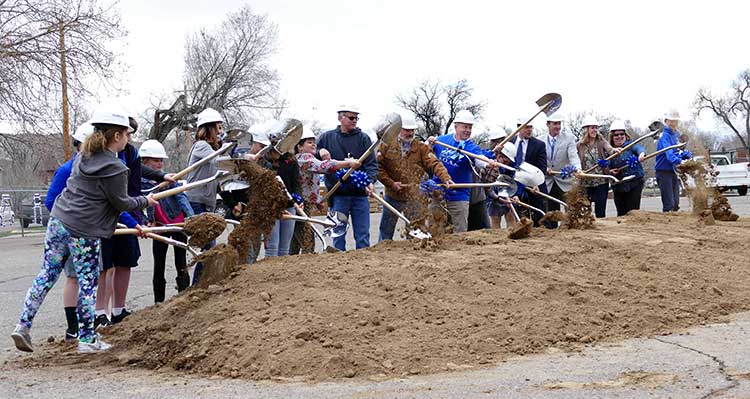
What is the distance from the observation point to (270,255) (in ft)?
27.1

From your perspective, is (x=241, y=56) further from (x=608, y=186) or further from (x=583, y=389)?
(x=583, y=389)

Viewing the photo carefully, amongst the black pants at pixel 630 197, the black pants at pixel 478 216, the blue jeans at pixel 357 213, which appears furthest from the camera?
the black pants at pixel 630 197

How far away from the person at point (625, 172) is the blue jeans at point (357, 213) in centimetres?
433

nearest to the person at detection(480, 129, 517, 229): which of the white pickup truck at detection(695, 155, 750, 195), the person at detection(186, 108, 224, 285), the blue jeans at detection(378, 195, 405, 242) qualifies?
the blue jeans at detection(378, 195, 405, 242)

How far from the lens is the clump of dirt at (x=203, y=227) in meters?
6.61

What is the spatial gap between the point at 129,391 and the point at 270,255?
3.57m

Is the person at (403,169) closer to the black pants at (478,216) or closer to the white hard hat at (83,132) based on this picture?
the black pants at (478,216)

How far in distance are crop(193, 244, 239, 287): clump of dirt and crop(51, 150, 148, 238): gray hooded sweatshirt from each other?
3.35ft

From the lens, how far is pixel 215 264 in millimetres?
6699

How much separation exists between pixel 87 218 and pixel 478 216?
230 inches

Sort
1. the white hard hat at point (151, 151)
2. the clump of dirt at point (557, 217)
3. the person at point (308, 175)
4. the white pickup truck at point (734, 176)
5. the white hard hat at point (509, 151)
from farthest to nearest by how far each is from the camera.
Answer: the white pickup truck at point (734, 176) < the white hard hat at point (509, 151) < the clump of dirt at point (557, 217) < the person at point (308, 175) < the white hard hat at point (151, 151)

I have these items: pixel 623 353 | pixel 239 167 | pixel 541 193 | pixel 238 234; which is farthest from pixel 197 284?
pixel 541 193

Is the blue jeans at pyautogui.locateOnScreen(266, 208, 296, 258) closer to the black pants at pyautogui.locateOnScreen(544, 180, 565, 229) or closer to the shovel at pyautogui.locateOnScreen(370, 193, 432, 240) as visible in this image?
the shovel at pyautogui.locateOnScreen(370, 193, 432, 240)

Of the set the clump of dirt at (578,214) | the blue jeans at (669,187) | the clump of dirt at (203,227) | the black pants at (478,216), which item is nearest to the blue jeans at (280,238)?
the clump of dirt at (203,227)
